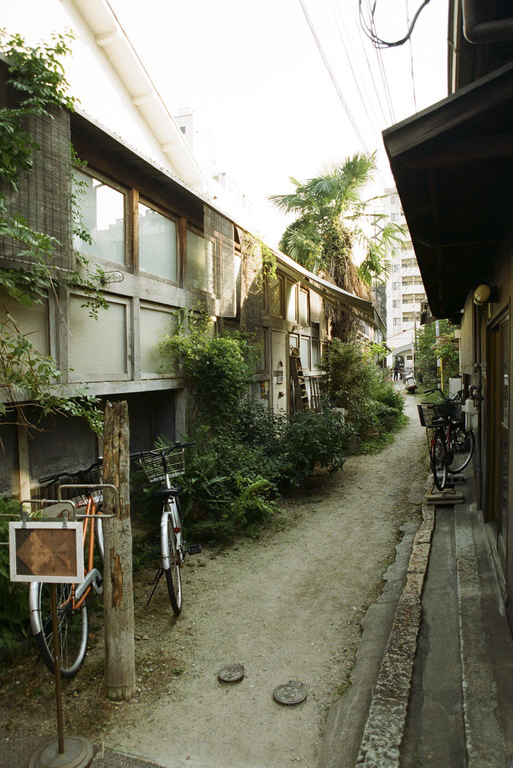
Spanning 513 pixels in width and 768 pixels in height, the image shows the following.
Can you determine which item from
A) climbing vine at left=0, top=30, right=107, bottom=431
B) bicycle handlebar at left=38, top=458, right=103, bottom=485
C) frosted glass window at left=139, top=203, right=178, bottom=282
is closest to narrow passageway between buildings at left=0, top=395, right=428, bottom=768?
bicycle handlebar at left=38, top=458, right=103, bottom=485

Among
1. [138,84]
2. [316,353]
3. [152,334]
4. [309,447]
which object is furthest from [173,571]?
[316,353]

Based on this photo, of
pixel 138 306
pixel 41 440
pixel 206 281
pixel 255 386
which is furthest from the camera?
pixel 255 386

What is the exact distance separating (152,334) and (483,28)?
5.50 meters

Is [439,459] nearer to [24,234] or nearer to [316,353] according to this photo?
[24,234]

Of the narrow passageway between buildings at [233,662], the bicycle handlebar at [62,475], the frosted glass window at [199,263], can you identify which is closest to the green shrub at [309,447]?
the narrow passageway between buildings at [233,662]

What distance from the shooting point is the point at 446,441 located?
8.43 meters

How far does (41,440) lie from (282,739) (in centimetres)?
390

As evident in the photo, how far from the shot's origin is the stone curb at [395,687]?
263 centimetres

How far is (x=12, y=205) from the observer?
434 centimetres

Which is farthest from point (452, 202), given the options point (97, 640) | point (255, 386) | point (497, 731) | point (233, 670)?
point (255, 386)

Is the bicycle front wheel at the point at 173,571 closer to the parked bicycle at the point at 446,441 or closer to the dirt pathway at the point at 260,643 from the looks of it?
the dirt pathway at the point at 260,643

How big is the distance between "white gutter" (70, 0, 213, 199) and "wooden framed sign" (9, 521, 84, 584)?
25.1ft

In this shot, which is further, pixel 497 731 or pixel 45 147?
pixel 45 147

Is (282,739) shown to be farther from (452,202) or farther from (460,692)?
(452,202)
